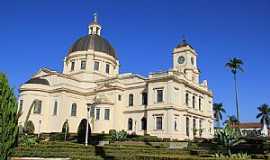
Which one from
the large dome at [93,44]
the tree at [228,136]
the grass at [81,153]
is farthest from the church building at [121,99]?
the grass at [81,153]

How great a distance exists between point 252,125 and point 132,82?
Result: 83.4m

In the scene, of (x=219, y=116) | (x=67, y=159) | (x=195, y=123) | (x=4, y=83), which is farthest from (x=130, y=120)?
(x=219, y=116)

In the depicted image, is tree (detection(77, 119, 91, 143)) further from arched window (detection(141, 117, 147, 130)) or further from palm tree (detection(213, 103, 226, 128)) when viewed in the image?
palm tree (detection(213, 103, 226, 128))

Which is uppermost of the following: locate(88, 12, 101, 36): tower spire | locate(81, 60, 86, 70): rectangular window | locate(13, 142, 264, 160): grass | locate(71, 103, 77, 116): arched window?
locate(88, 12, 101, 36): tower spire

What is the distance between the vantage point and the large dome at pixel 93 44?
203 ft

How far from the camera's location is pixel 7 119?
1248cm

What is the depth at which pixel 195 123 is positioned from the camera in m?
52.3

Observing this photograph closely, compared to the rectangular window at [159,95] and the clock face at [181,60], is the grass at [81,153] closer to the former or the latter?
the rectangular window at [159,95]

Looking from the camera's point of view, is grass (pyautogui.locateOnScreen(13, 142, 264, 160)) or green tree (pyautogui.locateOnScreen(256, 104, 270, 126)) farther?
green tree (pyautogui.locateOnScreen(256, 104, 270, 126))

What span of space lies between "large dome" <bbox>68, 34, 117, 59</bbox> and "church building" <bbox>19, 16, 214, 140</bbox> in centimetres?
48

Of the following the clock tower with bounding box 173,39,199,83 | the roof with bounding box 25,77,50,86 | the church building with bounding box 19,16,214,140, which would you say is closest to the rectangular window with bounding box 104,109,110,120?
the church building with bounding box 19,16,214,140

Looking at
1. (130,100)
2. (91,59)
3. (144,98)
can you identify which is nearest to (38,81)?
(91,59)

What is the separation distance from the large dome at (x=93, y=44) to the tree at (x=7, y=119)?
48909 millimetres

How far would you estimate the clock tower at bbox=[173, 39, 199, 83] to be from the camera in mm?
54969
